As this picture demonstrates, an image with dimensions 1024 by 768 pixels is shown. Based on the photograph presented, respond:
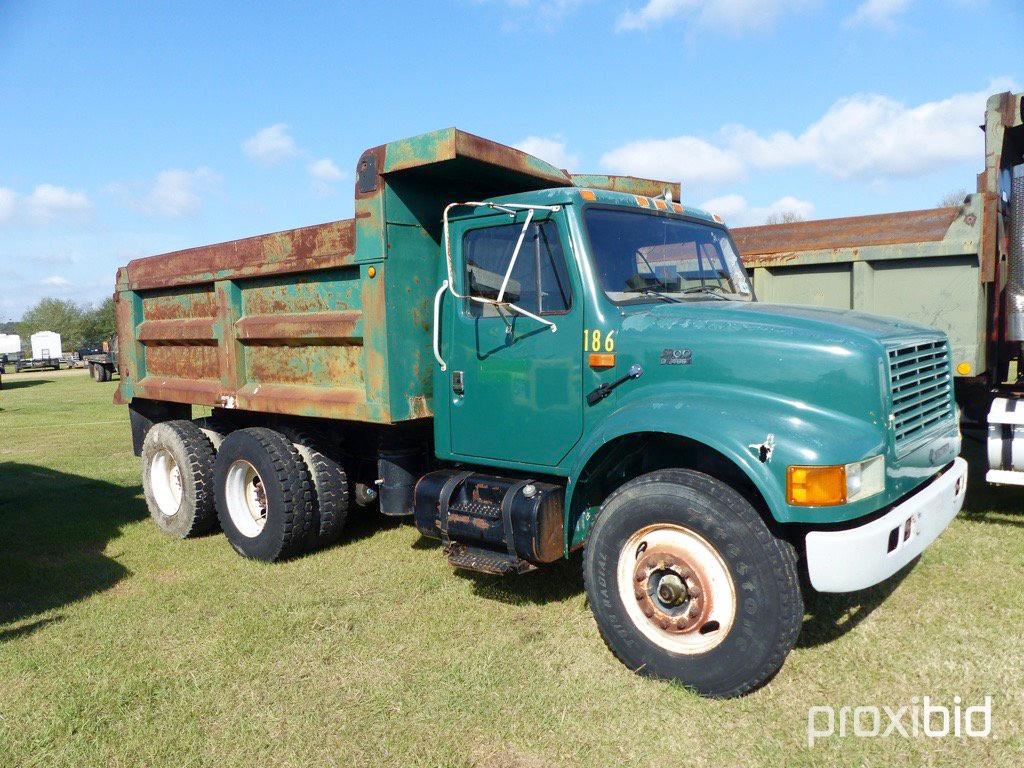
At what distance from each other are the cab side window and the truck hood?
45 centimetres

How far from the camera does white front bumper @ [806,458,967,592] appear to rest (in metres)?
3.17

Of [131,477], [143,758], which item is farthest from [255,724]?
[131,477]

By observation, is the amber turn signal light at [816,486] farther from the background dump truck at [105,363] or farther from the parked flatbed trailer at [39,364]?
the parked flatbed trailer at [39,364]

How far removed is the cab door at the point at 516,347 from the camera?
160 inches

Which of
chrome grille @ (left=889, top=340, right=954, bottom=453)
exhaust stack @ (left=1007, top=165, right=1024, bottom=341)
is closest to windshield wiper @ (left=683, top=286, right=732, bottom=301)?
chrome grille @ (left=889, top=340, right=954, bottom=453)

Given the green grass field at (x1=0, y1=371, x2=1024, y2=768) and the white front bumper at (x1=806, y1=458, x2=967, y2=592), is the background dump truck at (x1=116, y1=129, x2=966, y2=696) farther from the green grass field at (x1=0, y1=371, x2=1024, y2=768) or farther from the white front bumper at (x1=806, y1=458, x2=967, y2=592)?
the green grass field at (x1=0, y1=371, x2=1024, y2=768)

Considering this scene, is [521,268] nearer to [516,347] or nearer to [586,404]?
[516,347]

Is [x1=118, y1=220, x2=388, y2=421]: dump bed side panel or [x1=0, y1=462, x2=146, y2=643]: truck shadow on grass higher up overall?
[x1=118, y1=220, x2=388, y2=421]: dump bed side panel

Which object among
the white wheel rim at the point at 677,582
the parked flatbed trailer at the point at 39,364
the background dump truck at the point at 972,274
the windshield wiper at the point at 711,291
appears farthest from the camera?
the parked flatbed trailer at the point at 39,364

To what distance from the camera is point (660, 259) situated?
14.4 feet

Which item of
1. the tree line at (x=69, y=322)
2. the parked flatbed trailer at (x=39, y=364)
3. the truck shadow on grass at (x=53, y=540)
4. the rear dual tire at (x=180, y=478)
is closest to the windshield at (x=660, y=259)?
the truck shadow on grass at (x=53, y=540)

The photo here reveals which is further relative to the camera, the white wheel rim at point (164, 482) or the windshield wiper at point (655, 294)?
the white wheel rim at point (164, 482)

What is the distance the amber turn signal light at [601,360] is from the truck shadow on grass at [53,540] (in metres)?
3.66

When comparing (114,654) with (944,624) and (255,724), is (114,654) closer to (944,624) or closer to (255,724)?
(255,724)
